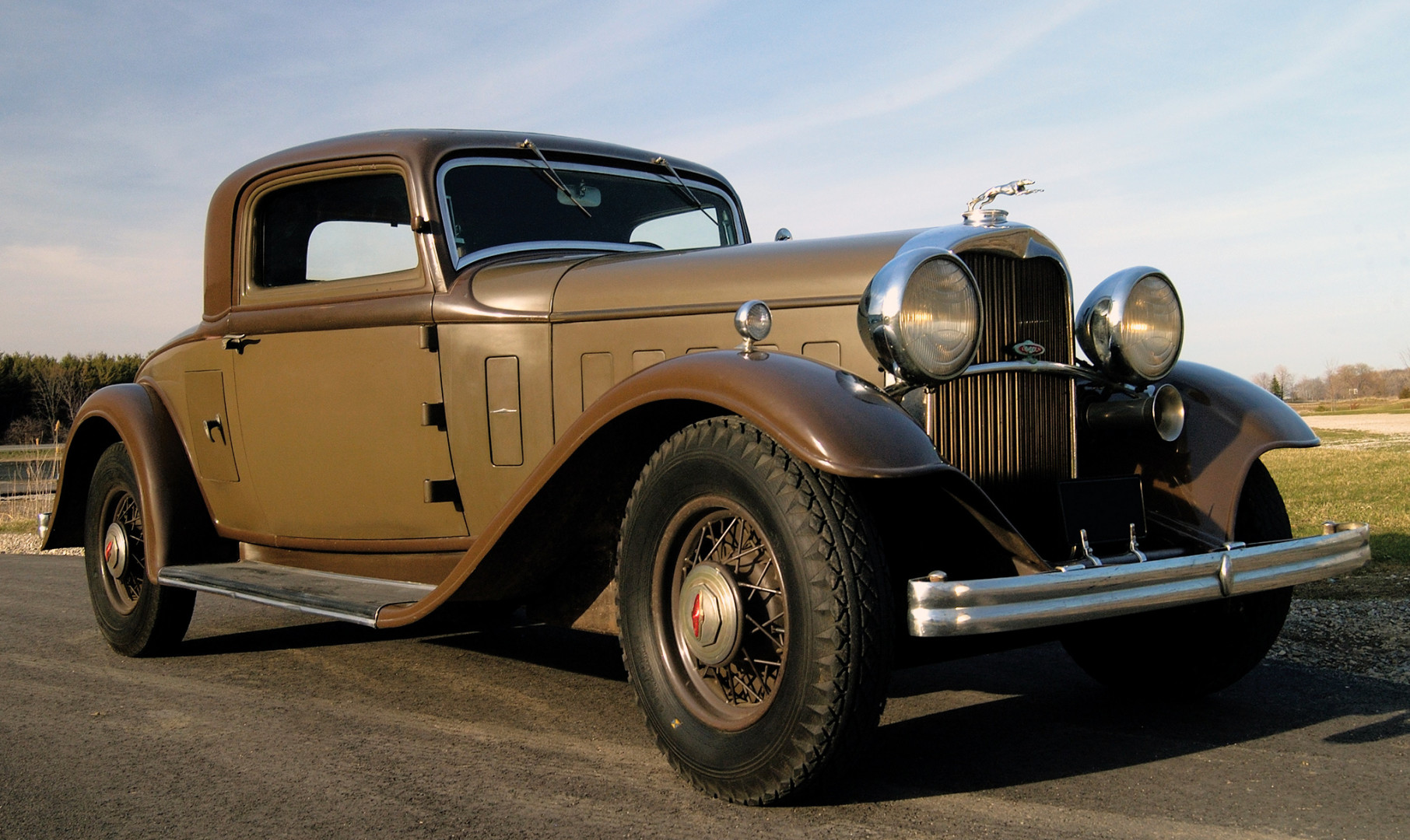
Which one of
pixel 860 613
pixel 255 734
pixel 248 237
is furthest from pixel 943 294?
pixel 248 237

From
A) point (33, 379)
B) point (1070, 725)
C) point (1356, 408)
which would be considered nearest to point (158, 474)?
point (1070, 725)

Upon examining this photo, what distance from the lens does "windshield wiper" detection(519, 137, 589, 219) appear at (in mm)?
Answer: 4020

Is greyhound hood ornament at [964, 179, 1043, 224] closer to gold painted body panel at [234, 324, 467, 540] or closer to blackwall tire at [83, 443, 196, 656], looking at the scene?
gold painted body panel at [234, 324, 467, 540]

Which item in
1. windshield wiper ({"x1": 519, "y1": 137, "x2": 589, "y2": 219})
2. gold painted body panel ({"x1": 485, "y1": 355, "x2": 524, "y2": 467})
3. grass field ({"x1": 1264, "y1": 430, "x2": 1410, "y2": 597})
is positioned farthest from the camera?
grass field ({"x1": 1264, "y1": 430, "x2": 1410, "y2": 597})

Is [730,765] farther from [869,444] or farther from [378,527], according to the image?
[378,527]

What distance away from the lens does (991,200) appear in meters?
3.05

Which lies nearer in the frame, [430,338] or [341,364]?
[430,338]

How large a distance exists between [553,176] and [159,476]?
6.65 feet

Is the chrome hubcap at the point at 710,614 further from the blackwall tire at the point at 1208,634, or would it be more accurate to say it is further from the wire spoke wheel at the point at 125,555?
the wire spoke wheel at the point at 125,555

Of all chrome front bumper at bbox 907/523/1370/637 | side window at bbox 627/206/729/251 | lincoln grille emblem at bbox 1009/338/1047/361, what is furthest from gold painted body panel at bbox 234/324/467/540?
chrome front bumper at bbox 907/523/1370/637

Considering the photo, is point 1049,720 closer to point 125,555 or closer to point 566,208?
point 566,208

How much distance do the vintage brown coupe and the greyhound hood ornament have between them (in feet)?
0.04

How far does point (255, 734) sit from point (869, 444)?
82.0 inches

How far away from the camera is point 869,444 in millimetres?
2256
